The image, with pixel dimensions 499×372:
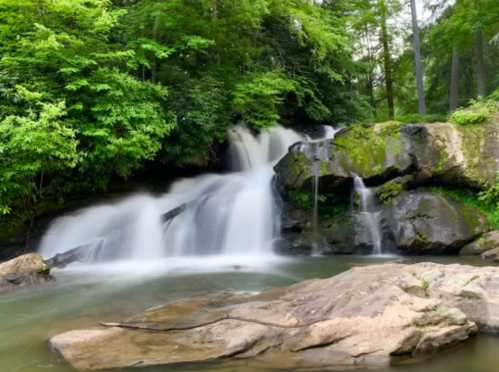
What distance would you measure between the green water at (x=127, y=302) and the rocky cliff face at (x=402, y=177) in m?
0.94

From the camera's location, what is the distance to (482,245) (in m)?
8.93

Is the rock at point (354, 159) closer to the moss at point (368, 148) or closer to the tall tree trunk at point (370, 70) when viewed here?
the moss at point (368, 148)

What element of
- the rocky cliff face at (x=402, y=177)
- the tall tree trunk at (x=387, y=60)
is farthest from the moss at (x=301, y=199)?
the tall tree trunk at (x=387, y=60)

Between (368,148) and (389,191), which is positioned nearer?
(389,191)

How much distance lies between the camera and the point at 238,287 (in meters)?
6.58

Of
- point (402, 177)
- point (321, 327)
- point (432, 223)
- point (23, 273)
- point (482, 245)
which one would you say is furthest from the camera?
point (402, 177)

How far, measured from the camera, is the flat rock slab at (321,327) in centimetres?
356

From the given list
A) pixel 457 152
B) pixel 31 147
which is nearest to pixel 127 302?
pixel 31 147

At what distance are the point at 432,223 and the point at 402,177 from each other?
1.32 meters

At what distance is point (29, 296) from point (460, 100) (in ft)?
66.5

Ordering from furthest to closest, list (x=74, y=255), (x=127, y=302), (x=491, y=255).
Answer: (x=74, y=255), (x=491, y=255), (x=127, y=302)

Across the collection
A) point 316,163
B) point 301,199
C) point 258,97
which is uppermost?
point 258,97

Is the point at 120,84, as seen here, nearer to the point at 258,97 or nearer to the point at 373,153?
the point at 258,97

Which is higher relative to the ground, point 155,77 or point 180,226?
point 155,77
